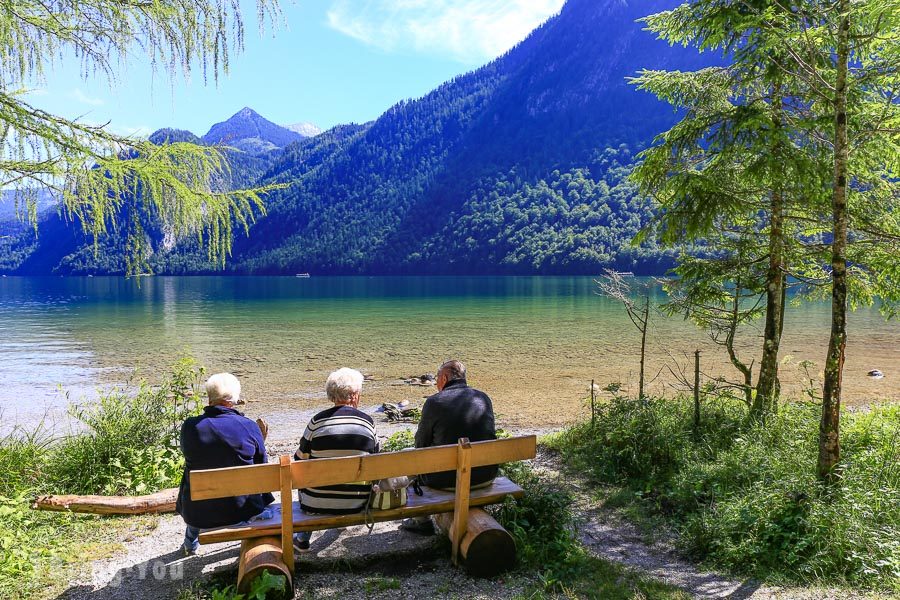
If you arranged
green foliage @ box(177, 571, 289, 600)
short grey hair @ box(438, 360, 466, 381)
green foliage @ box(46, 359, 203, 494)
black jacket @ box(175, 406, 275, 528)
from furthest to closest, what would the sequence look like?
green foliage @ box(46, 359, 203, 494) < short grey hair @ box(438, 360, 466, 381) < black jacket @ box(175, 406, 275, 528) < green foliage @ box(177, 571, 289, 600)

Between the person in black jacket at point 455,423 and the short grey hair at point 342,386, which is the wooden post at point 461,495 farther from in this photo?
the short grey hair at point 342,386

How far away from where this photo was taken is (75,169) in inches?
174

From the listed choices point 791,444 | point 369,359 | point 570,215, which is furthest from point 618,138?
point 791,444

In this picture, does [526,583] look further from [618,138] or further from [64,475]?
[618,138]

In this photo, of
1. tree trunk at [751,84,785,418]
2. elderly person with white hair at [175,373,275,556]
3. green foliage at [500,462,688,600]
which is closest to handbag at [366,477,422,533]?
elderly person with white hair at [175,373,275,556]

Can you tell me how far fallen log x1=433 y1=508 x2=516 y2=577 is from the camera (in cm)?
391

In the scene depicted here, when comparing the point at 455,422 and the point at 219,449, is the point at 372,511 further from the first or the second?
the point at 219,449

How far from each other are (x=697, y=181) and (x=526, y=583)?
4.75 m

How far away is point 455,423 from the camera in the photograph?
168 inches

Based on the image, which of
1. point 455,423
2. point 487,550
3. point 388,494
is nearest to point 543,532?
point 487,550

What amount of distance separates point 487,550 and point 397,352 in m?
18.9

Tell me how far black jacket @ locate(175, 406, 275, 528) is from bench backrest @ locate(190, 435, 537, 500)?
52 cm

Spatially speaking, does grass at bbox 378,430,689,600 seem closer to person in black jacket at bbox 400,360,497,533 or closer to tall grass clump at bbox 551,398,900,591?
person in black jacket at bbox 400,360,497,533

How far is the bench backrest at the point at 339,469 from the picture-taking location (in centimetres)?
340
